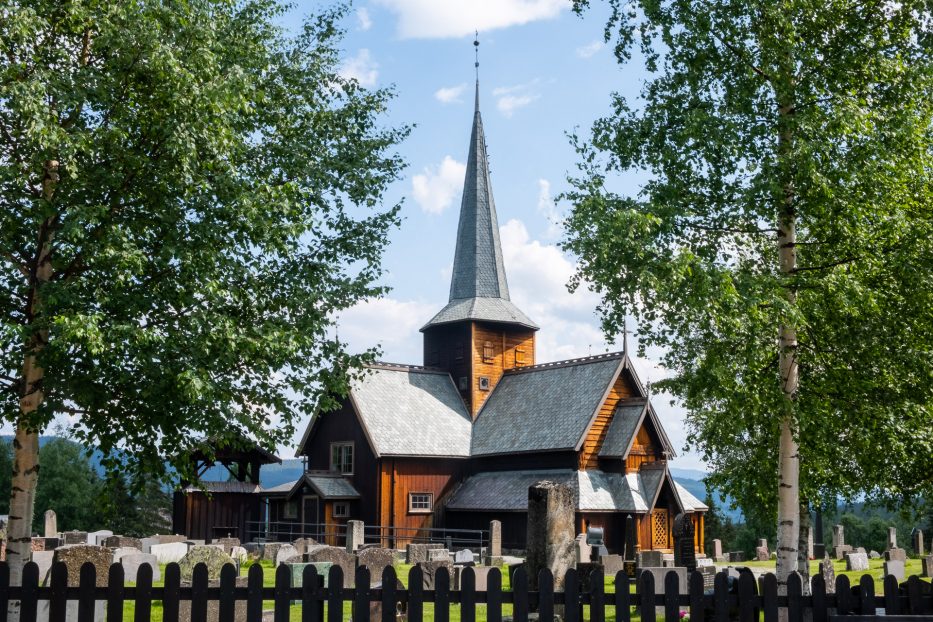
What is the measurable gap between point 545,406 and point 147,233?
31520mm

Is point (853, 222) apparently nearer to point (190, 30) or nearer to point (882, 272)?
point (882, 272)

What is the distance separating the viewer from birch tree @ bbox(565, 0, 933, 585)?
13.8m

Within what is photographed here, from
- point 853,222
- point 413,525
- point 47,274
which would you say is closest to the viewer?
point 47,274

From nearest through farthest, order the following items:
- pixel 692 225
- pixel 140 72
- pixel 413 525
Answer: pixel 140 72
pixel 692 225
pixel 413 525

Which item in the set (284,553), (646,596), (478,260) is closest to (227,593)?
(646,596)

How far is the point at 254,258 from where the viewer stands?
1238 cm

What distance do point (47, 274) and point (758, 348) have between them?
10.4m

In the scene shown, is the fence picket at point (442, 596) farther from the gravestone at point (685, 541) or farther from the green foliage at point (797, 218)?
the gravestone at point (685, 541)

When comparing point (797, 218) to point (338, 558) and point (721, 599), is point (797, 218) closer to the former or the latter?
point (721, 599)

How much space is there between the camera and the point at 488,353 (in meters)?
→ 45.8

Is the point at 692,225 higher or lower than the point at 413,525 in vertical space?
higher

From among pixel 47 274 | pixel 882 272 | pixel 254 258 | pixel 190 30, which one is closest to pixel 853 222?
pixel 882 272

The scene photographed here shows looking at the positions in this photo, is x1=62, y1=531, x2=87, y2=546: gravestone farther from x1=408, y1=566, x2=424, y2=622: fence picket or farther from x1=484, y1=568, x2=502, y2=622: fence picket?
x1=484, y1=568, x2=502, y2=622: fence picket

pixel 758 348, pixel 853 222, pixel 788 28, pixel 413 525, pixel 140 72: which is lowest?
pixel 413 525
